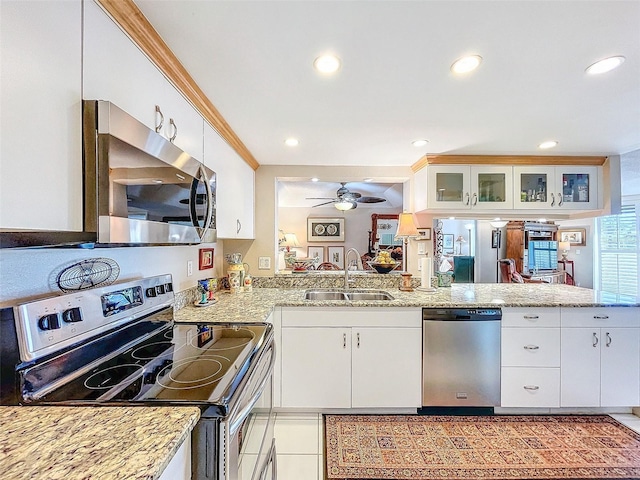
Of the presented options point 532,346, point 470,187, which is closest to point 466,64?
point 470,187

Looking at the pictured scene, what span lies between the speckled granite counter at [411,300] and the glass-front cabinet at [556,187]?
2.63ft

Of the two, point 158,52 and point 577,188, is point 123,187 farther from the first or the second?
point 577,188

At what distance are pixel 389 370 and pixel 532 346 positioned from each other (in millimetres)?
1091

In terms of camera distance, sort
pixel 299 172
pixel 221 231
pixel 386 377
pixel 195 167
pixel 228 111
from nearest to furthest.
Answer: pixel 195 167
pixel 228 111
pixel 221 231
pixel 386 377
pixel 299 172

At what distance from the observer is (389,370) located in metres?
2.24

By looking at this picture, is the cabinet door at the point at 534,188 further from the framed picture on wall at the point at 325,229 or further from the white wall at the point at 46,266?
the framed picture on wall at the point at 325,229

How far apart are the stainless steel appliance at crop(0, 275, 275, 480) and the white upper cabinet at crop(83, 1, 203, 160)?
68 centimetres

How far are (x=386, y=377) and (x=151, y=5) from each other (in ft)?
8.10

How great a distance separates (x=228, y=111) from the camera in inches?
71.1

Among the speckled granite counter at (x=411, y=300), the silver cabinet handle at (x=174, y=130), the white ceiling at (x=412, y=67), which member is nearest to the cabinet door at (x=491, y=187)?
the white ceiling at (x=412, y=67)

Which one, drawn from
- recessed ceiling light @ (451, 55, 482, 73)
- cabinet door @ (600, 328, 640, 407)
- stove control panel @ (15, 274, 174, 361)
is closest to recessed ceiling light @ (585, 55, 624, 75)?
recessed ceiling light @ (451, 55, 482, 73)

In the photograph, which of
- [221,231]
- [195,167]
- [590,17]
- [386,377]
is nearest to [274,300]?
[221,231]

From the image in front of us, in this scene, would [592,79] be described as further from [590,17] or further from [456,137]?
[456,137]

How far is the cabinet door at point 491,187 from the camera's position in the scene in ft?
8.87
